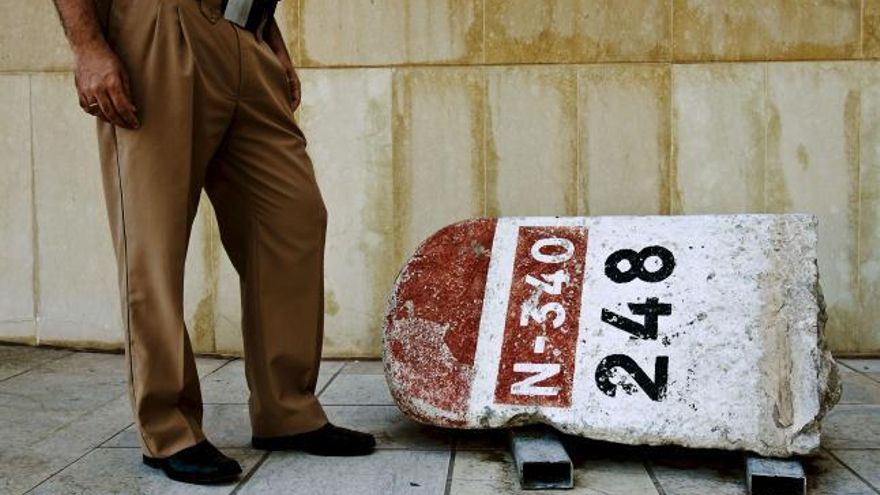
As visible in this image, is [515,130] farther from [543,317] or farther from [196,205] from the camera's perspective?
[196,205]

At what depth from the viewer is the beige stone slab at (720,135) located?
4.01m

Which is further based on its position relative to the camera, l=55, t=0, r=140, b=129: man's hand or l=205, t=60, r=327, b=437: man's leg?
l=205, t=60, r=327, b=437: man's leg

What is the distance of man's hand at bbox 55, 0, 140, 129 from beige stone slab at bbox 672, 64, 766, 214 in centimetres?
252

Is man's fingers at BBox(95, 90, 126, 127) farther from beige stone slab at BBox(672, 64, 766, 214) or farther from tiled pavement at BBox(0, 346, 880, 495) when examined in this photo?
beige stone slab at BBox(672, 64, 766, 214)

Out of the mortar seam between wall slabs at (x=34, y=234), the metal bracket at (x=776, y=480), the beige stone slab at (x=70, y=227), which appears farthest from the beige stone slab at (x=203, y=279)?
the metal bracket at (x=776, y=480)

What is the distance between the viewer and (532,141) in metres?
4.08

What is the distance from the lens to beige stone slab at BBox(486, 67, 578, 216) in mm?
4059

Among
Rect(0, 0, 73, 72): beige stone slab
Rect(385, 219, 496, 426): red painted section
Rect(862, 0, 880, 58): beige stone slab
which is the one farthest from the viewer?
Rect(0, 0, 73, 72): beige stone slab

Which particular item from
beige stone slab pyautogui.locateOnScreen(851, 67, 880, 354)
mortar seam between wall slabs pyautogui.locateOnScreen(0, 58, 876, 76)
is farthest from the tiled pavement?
mortar seam between wall slabs pyautogui.locateOnScreen(0, 58, 876, 76)

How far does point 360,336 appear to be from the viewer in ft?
13.6

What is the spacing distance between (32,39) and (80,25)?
85.5 inches

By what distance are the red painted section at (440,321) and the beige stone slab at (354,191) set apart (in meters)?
1.12

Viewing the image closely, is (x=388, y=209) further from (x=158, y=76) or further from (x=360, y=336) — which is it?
(x=158, y=76)

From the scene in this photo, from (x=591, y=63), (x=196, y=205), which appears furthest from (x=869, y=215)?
(x=196, y=205)
